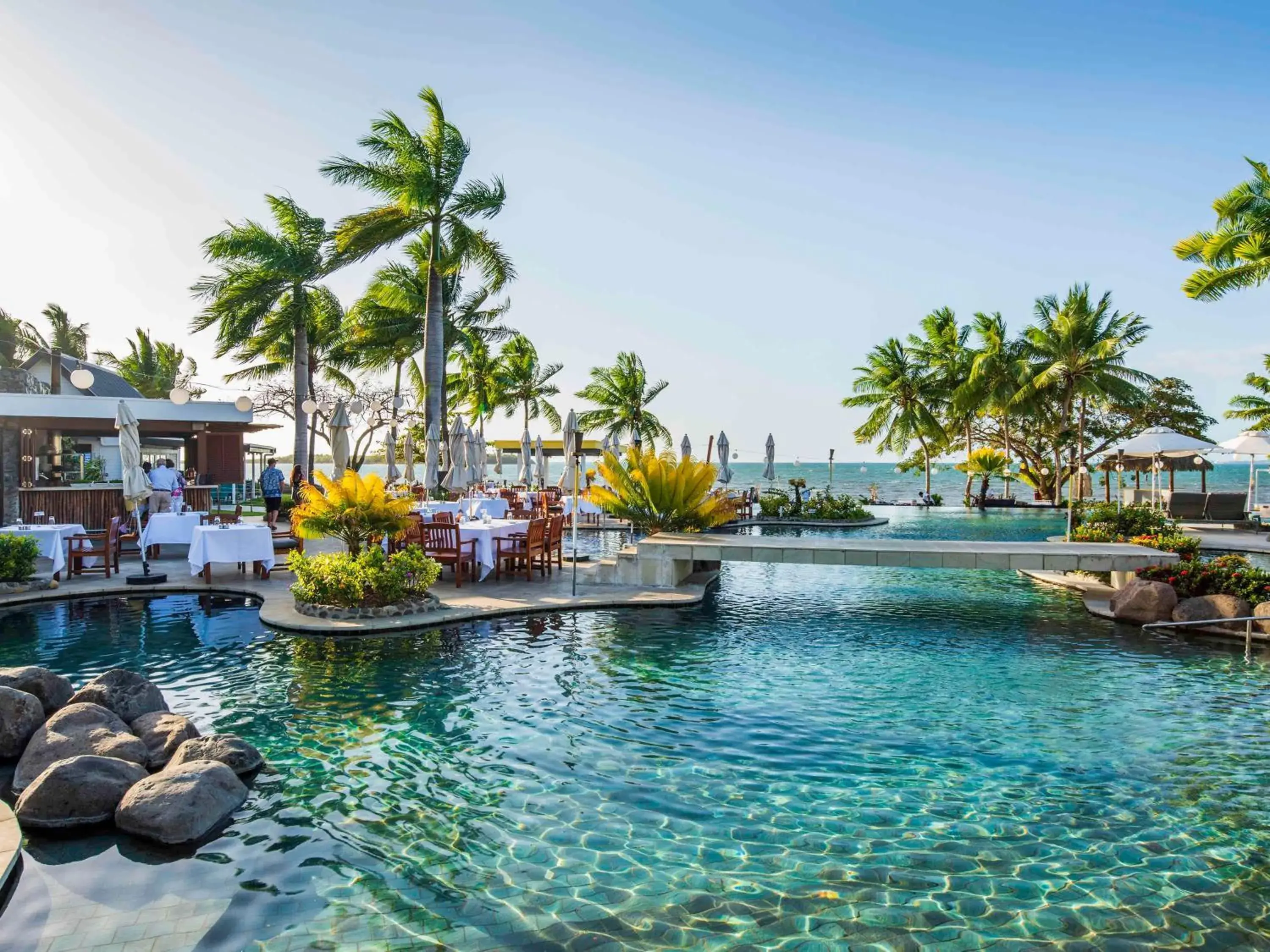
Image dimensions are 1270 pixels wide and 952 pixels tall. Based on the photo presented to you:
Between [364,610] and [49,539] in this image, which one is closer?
[364,610]

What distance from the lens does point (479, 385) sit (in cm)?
3384

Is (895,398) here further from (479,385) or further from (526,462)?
(479,385)

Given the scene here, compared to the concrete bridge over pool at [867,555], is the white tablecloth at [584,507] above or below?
above

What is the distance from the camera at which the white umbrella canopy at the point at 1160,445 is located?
18.3 m

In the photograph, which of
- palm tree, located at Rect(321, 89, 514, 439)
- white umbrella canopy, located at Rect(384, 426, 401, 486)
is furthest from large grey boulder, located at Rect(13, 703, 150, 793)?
white umbrella canopy, located at Rect(384, 426, 401, 486)

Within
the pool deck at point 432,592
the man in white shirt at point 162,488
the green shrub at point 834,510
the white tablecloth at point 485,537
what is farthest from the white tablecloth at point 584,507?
the man in white shirt at point 162,488

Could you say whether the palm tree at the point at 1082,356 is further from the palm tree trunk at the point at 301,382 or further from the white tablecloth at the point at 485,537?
the palm tree trunk at the point at 301,382

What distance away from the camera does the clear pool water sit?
331 centimetres

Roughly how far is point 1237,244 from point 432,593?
1929 centimetres

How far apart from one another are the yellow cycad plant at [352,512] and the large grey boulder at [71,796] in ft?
17.5

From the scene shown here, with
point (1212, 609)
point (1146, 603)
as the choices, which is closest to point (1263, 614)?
point (1212, 609)

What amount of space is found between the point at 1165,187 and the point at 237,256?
73.9ft

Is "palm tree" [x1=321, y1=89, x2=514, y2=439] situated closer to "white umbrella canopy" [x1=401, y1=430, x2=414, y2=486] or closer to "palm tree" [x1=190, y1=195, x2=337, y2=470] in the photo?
"palm tree" [x1=190, y1=195, x2=337, y2=470]

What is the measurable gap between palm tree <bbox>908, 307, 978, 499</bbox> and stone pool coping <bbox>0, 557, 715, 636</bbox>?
2558 cm
